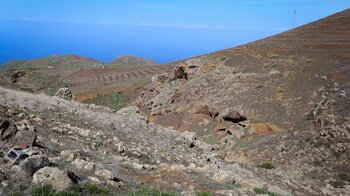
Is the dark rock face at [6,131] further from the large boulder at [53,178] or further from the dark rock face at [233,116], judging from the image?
the dark rock face at [233,116]

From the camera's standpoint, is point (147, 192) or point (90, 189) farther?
point (147, 192)

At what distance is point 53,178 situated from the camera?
9539 millimetres

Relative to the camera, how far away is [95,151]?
47.1 feet

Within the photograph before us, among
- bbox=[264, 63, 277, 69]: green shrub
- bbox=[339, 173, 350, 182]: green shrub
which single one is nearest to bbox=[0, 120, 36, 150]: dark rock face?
bbox=[339, 173, 350, 182]: green shrub

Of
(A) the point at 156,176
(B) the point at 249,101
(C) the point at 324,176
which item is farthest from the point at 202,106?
(A) the point at 156,176

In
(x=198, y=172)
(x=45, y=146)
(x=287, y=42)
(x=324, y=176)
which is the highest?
(x=287, y=42)

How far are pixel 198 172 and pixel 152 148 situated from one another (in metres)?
3.58

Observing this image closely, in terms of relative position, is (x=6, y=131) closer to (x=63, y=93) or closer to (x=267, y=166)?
(x=267, y=166)

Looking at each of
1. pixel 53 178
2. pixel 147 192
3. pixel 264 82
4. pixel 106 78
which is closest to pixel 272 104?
pixel 264 82

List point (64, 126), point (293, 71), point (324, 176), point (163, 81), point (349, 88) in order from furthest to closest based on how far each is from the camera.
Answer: point (163, 81) → point (293, 71) → point (349, 88) → point (324, 176) → point (64, 126)

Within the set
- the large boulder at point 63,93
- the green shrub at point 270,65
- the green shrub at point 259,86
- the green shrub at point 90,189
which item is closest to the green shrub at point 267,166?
the green shrub at point 259,86

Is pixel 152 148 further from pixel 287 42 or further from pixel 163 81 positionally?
pixel 287 42

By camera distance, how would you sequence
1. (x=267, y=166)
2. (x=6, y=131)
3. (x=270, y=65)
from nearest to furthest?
(x=6, y=131)
(x=267, y=166)
(x=270, y=65)

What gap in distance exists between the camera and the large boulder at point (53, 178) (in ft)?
30.9
